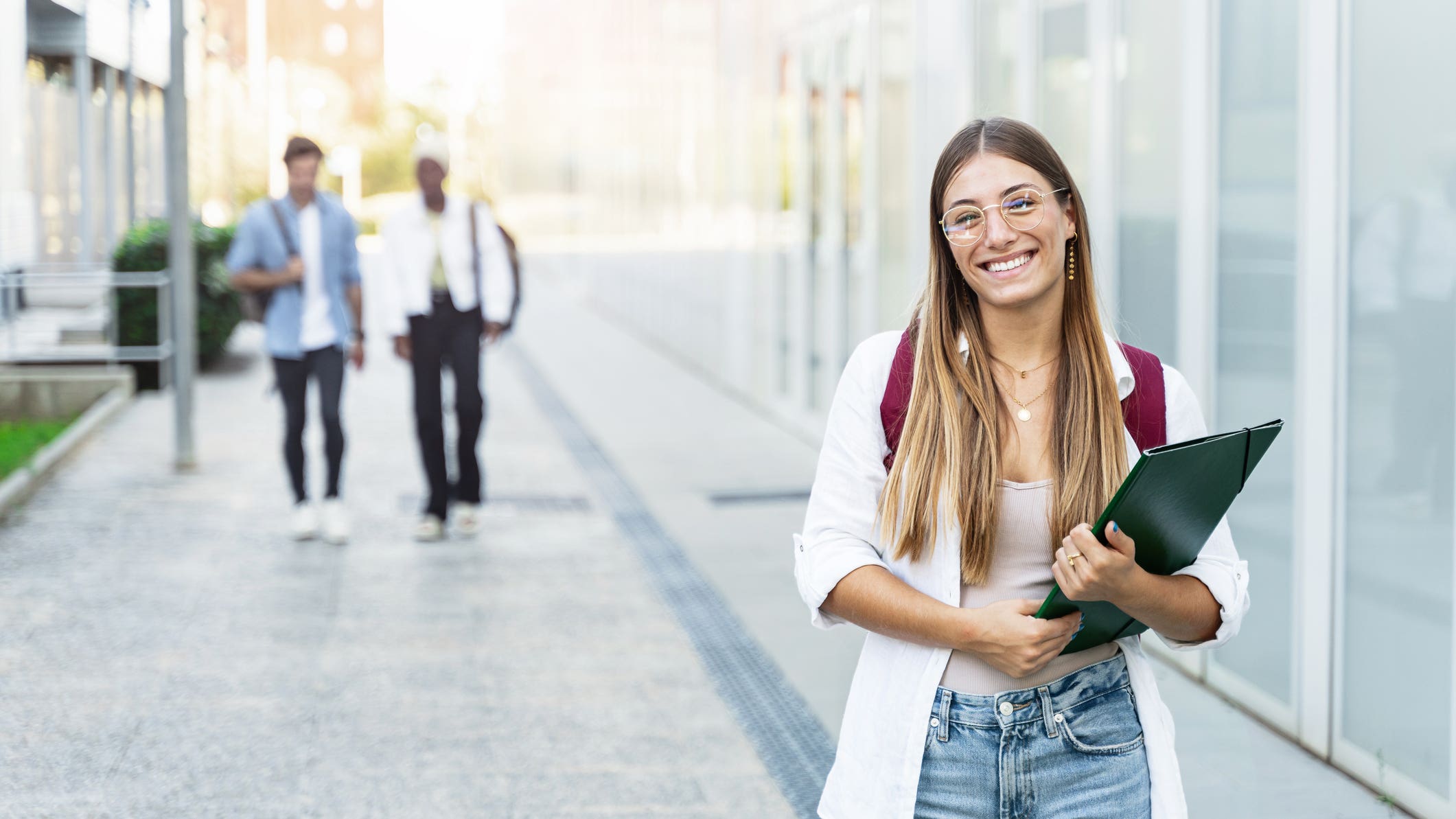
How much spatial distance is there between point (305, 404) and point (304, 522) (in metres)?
0.56

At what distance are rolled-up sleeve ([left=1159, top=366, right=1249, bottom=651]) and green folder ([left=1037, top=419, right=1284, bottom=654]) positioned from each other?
48 millimetres

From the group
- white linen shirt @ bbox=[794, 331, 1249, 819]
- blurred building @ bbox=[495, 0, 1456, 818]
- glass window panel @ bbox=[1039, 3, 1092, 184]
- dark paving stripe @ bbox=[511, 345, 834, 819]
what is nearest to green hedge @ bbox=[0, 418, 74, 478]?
dark paving stripe @ bbox=[511, 345, 834, 819]

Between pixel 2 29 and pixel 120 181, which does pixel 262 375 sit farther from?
pixel 2 29

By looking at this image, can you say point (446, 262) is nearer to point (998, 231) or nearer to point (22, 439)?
point (22, 439)

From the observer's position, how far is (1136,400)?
2008 mm

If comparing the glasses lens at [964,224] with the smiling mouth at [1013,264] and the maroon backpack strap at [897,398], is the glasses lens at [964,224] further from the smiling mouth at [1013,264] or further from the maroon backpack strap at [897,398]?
the maroon backpack strap at [897,398]

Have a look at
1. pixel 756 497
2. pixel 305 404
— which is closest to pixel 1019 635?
pixel 305 404

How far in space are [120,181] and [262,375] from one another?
231 cm

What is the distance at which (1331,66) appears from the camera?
4434 millimetres

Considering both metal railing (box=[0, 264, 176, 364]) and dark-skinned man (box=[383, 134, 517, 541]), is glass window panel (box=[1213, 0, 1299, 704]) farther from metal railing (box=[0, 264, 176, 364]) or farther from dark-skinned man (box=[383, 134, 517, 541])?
metal railing (box=[0, 264, 176, 364])

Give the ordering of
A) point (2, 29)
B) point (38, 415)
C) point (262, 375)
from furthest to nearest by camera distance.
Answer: point (262, 375)
point (38, 415)
point (2, 29)

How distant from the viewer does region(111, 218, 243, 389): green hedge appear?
12.9 meters

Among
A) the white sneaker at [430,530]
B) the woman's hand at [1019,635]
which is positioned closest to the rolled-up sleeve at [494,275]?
the white sneaker at [430,530]

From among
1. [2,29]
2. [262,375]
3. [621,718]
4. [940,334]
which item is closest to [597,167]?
[262,375]
